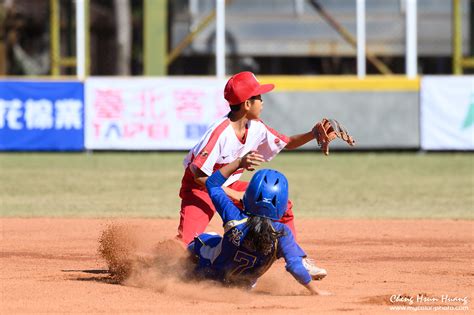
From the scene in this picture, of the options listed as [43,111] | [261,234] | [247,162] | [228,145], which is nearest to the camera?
[261,234]

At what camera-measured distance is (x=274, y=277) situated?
8203 mm

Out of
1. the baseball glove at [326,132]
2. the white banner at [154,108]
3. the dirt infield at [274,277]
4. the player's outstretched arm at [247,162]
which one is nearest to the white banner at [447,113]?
the white banner at [154,108]

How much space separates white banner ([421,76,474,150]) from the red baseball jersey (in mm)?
12831

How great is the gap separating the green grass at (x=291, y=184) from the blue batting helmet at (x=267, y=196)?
5694 millimetres

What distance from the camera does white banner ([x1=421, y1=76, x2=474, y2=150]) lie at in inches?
809

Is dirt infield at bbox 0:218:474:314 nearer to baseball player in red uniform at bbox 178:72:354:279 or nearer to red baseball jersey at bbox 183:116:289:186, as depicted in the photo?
baseball player in red uniform at bbox 178:72:354:279

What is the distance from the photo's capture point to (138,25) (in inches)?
1997

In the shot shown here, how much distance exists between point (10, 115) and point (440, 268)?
1367 cm

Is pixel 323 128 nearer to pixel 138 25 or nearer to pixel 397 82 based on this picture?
pixel 397 82

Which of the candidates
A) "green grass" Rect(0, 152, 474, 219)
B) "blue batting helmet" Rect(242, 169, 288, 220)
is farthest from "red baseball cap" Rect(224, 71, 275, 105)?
"green grass" Rect(0, 152, 474, 219)

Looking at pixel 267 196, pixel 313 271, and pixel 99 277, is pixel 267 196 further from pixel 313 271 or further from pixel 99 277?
pixel 99 277

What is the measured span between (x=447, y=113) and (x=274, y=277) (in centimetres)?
1307

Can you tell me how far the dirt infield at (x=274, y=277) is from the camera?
696 centimetres

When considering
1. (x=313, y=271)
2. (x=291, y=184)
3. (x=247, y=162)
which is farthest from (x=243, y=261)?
(x=291, y=184)
